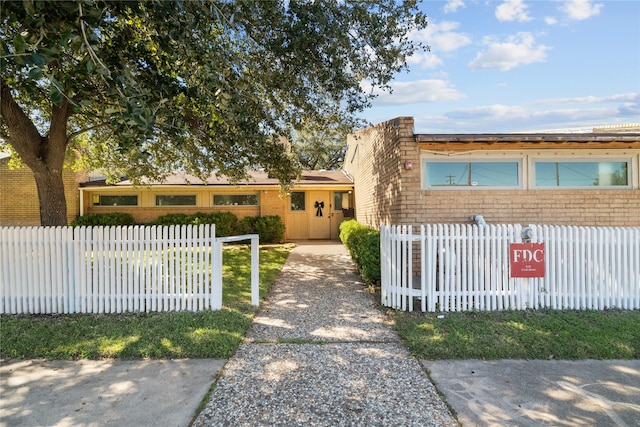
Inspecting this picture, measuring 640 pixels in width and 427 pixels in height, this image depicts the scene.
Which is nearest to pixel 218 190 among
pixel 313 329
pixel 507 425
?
pixel 313 329

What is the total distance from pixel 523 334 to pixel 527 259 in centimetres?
149

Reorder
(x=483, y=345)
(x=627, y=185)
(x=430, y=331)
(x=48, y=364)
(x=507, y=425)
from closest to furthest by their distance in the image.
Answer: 1. (x=507, y=425)
2. (x=48, y=364)
3. (x=483, y=345)
4. (x=430, y=331)
5. (x=627, y=185)

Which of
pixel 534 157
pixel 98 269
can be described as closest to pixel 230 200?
pixel 98 269

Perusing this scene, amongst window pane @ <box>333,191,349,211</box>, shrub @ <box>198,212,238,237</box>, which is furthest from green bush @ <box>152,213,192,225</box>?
window pane @ <box>333,191,349,211</box>

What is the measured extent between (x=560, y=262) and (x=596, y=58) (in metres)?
6.66

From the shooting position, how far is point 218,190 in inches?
644

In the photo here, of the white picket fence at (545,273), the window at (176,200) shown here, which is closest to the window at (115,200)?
the window at (176,200)

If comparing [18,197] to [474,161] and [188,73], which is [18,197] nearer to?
[188,73]

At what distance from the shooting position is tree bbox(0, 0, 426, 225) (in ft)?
11.1

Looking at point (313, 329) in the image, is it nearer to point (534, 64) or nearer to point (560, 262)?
point (560, 262)

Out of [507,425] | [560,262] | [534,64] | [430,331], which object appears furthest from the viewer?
[534,64]

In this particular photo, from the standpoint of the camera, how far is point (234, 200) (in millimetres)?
16453

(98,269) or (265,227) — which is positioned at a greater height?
(265,227)

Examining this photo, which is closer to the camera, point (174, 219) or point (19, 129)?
point (19, 129)
